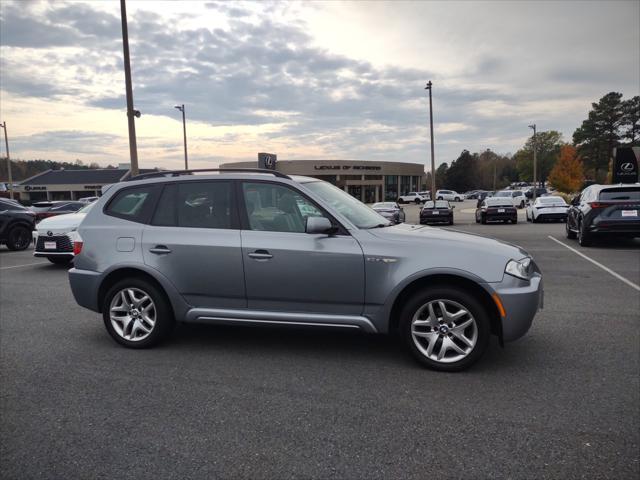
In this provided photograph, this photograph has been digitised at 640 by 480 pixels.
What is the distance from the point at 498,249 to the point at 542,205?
2364 cm

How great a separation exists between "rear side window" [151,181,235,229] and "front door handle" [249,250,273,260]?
1.36ft

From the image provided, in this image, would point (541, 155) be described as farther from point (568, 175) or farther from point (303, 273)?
point (303, 273)

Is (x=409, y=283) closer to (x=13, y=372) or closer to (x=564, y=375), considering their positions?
(x=564, y=375)

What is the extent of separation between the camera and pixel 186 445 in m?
3.08

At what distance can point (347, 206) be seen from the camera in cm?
493

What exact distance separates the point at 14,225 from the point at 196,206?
13181mm

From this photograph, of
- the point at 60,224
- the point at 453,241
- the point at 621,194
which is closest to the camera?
the point at 453,241

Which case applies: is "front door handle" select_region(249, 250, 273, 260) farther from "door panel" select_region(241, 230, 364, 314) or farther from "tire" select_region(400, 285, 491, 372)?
"tire" select_region(400, 285, 491, 372)

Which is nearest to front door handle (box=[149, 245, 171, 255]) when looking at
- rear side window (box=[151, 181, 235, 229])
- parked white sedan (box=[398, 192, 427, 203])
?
rear side window (box=[151, 181, 235, 229])

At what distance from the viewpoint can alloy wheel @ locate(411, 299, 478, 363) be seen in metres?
4.19

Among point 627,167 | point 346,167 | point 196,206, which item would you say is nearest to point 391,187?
point 346,167

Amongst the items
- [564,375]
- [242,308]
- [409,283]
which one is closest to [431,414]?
[409,283]

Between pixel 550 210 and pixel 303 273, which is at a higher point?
pixel 303 273

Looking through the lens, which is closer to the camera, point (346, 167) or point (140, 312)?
point (140, 312)
